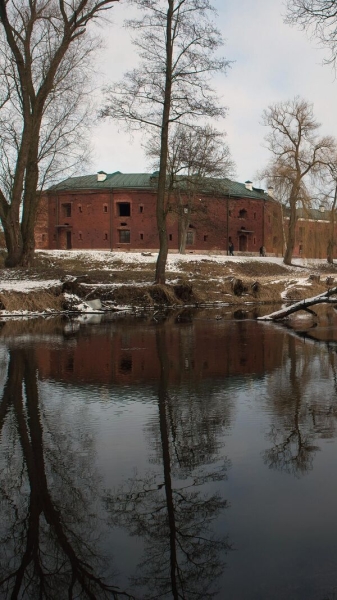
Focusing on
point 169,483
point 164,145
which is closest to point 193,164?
point 164,145

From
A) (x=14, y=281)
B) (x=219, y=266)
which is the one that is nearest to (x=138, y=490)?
(x=14, y=281)

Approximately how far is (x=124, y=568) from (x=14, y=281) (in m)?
21.4

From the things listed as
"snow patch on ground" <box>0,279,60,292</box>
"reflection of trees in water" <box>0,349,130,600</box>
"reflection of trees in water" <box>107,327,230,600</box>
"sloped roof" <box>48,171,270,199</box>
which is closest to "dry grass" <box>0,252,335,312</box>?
"snow patch on ground" <box>0,279,60,292</box>

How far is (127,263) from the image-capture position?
1609 inches

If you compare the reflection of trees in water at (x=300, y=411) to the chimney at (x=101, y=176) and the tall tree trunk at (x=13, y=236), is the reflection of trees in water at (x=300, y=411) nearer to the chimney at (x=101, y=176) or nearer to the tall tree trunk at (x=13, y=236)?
the tall tree trunk at (x=13, y=236)

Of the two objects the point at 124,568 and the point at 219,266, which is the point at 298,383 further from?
the point at 219,266

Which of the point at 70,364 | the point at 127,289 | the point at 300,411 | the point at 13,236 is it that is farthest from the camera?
the point at 13,236

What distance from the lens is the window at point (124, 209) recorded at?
6862 cm

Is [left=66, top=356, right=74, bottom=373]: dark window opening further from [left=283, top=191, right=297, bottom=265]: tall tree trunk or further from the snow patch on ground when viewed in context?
[left=283, top=191, right=297, bottom=265]: tall tree trunk

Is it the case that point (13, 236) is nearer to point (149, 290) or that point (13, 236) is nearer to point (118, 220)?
point (149, 290)

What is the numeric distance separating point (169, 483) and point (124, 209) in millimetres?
65786

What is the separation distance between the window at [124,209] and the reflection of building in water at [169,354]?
52.9 metres

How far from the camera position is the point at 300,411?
701 cm

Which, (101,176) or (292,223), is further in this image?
(101,176)
